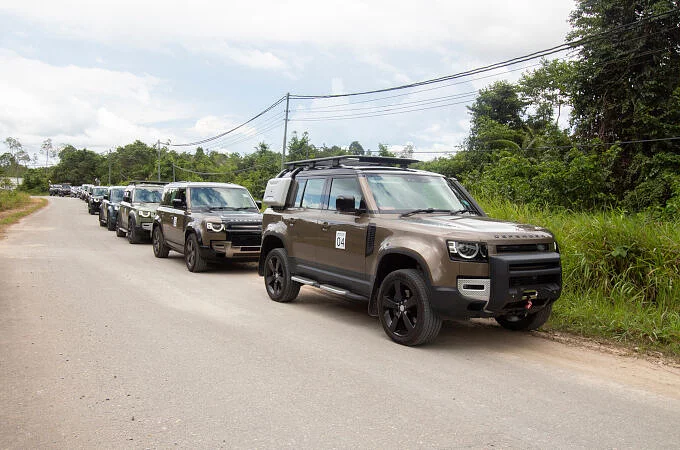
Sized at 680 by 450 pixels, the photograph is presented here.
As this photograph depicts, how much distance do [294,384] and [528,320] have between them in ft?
10.5

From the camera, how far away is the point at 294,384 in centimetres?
458

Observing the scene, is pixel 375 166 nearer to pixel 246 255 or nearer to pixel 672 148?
pixel 246 255

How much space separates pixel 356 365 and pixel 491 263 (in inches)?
65.2

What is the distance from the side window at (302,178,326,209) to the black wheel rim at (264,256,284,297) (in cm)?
104

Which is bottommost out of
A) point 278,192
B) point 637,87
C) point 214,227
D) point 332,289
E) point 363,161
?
point 332,289

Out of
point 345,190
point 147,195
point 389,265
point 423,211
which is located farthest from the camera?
point 147,195

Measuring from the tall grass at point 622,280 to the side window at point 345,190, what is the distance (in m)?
2.89

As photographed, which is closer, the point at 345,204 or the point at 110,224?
the point at 345,204

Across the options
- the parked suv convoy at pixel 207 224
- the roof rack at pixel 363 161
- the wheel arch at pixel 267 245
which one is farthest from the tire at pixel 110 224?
the roof rack at pixel 363 161

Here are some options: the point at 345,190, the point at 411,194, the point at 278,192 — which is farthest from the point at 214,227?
the point at 411,194

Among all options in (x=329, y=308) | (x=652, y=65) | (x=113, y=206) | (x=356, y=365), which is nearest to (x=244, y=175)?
(x=113, y=206)

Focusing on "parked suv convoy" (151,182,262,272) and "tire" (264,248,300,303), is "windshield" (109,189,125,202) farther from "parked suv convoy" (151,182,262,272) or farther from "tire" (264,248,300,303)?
"tire" (264,248,300,303)

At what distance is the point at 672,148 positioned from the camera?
896 inches

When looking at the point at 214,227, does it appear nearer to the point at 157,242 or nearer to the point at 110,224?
the point at 157,242
